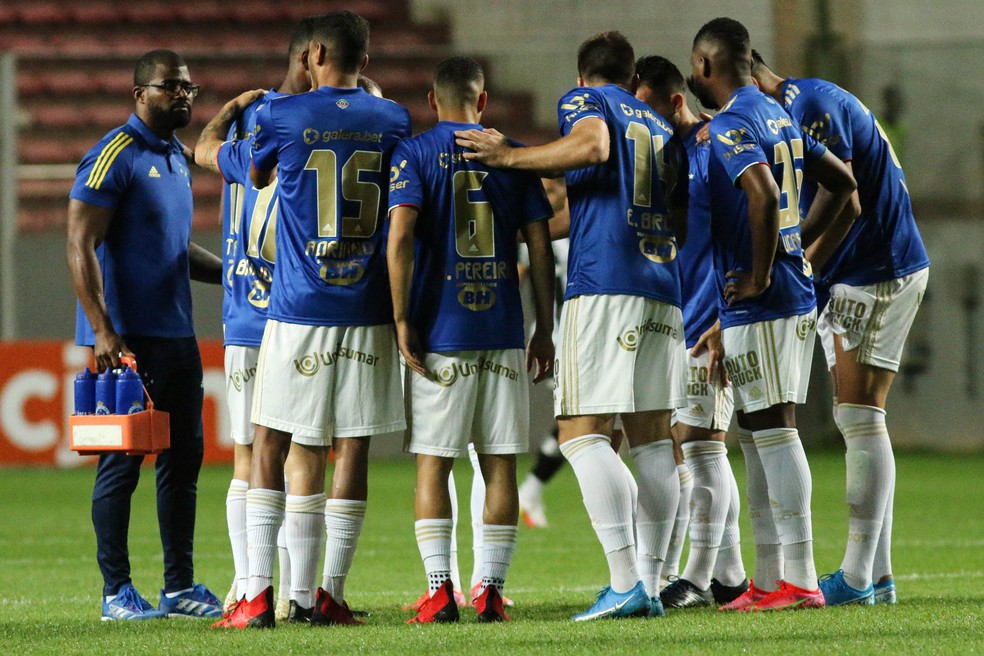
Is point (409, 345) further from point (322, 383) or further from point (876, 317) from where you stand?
point (876, 317)

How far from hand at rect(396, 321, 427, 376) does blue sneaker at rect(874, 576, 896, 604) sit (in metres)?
1.95

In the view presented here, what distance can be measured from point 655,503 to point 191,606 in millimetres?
1803

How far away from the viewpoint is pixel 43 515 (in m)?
9.57

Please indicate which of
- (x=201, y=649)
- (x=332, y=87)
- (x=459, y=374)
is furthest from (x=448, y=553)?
(x=332, y=87)

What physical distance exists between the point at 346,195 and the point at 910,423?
12051 mm

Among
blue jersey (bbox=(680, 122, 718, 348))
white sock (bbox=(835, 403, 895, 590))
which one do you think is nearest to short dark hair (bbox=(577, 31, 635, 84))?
blue jersey (bbox=(680, 122, 718, 348))

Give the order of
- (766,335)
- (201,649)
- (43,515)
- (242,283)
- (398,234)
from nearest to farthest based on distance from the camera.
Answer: (201,649) → (398,234) → (766,335) → (242,283) → (43,515)

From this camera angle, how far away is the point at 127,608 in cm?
507

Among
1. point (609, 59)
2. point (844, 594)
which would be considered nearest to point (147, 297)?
point (609, 59)

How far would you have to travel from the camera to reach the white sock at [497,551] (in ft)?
15.3

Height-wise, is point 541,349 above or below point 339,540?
above

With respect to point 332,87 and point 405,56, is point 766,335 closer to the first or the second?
point 332,87

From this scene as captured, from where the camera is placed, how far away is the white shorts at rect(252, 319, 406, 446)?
15.1ft

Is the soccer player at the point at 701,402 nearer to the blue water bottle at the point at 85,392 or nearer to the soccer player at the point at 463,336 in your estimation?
the soccer player at the point at 463,336
